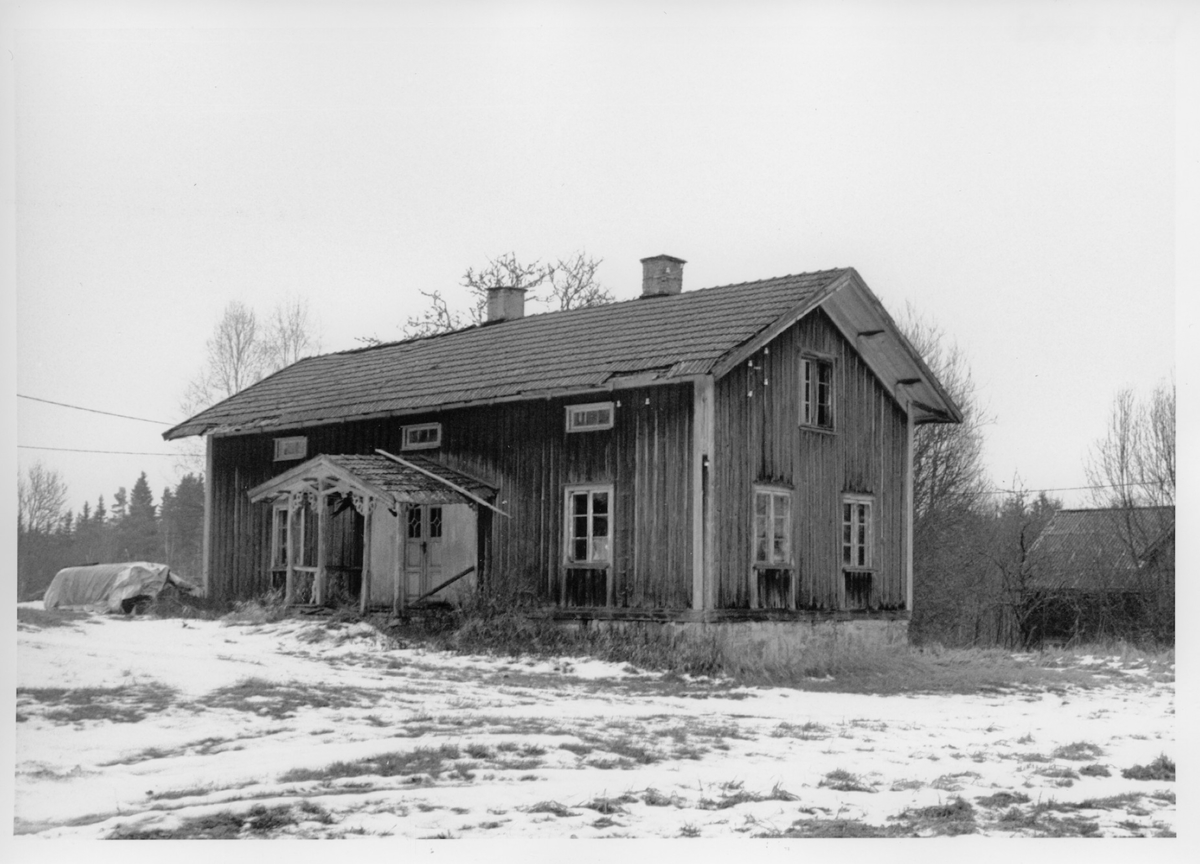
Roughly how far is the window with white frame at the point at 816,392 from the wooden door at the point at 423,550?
6.59m

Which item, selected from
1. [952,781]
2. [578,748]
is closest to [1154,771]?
[952,781]

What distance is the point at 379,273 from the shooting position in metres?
16.9

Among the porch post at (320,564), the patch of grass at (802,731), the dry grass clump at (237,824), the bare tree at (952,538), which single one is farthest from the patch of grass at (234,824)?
the bare tree at (952,538)

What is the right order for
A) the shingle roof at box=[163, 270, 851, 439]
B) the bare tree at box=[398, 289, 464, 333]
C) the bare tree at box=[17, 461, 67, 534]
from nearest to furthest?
the bare tree at box=[17, 461, 67, 534]
the shingle roof at box=[163, 270, 851, 439]
the bare tree at box=[398, 289, 464, 333]

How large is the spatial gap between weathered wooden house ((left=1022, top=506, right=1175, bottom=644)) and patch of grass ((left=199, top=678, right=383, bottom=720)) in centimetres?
1506

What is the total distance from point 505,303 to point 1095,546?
13.8 m

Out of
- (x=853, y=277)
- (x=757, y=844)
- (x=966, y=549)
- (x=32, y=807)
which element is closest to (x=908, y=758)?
(x=757, y=844)

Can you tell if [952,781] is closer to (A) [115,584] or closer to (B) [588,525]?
(B) [588,525]

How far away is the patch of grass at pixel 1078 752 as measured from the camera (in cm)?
1309

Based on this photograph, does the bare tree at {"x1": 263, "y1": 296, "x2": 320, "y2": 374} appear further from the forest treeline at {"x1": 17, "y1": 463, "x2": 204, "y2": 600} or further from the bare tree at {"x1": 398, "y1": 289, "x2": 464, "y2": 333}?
the bare tree at {"x1": 398, "y1": 289, "x2": 464, "y2": 333}

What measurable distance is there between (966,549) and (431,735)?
24166 millimetres

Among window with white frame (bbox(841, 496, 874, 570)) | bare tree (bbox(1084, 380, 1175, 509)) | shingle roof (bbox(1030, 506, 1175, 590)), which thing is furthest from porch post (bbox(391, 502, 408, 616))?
shingle roof (bbox(1030, 506, 1175, 590))

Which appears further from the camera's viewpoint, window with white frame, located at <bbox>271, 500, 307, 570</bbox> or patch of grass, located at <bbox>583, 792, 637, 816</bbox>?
window with white frame, located at <bbox>271, 500, 307, 570</bbox>

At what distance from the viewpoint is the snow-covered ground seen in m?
10.0
